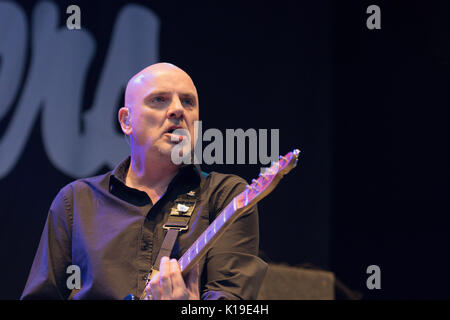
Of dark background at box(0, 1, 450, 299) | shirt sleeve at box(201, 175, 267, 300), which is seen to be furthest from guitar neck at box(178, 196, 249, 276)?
dark background at box(0, 1, 450, 299)

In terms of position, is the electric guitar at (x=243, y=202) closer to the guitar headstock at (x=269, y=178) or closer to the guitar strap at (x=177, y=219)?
the guitar headstock at (x=269, y=178)

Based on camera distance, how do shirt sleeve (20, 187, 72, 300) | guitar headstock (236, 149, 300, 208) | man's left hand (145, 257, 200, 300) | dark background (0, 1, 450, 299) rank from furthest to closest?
dark background (0, 1, 450, 299) → shirt sleeve (20, 187, 72, 300) → man's left hand (145, 257, 200, 300) → guitar headstock (236, 149, 300, 208)

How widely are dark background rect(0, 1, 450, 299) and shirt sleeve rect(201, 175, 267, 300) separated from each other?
58.1 inches

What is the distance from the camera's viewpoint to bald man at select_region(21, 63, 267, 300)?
2.00 meters

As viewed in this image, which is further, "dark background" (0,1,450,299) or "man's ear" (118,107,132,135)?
"dark background" (0,1,450,299)

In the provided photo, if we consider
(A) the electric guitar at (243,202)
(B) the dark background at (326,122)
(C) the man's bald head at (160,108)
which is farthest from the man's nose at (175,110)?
Result: (B) the dark background at (326,122)

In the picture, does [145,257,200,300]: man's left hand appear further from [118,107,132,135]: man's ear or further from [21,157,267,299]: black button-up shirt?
[118,107,132,135]: man's ear

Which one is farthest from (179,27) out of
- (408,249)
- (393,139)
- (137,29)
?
(408,249)

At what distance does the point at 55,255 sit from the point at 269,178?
1088 mm

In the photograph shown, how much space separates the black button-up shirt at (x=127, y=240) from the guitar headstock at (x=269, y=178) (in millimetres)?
362

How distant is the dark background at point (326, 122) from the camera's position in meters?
3.30

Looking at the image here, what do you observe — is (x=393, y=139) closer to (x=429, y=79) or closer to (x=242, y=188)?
(x=429, y=79)

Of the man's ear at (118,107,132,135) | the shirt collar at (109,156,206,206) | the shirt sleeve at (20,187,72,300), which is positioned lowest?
the shirt sleeve at (20,187,72,300)
